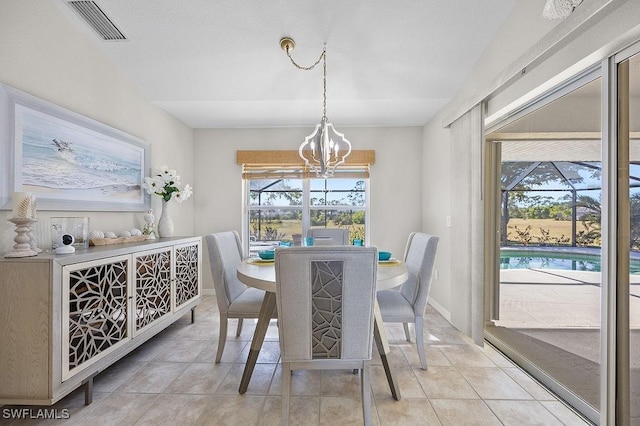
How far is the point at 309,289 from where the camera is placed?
1412 mm

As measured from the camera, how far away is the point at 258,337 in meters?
1.90

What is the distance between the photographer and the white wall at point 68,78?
172cm

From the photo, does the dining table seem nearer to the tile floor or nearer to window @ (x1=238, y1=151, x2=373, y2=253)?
the tile floor

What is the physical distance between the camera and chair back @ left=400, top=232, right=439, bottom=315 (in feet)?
6.74

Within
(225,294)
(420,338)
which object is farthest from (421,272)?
(225,294)

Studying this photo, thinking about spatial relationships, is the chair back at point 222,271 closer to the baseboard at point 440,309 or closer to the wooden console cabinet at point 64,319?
the wooden console cabinet at point 64,319

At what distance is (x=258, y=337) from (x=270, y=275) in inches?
18.7

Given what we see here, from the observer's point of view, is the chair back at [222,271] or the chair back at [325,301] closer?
the chair back at [325,301]

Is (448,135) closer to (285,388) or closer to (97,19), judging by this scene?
(285,388)

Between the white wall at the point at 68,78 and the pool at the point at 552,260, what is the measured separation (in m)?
3.26

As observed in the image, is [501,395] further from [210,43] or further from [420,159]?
[210,43]

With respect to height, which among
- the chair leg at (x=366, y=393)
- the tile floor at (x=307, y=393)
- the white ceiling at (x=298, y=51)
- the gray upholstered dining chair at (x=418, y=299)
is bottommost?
the tile floor at (x=307, y=393)

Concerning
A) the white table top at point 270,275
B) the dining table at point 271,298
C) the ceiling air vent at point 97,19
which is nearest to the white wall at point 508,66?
the white table top at point 270,275

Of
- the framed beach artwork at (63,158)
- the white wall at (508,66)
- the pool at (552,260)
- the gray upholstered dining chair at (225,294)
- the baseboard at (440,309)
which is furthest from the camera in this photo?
the baseboard at (440,309)
